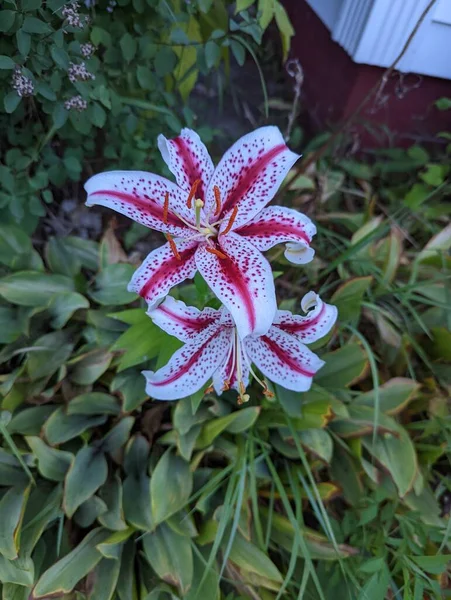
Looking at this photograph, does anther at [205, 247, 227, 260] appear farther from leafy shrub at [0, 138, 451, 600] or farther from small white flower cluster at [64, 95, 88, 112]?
small white flower cluster at [64, 95, 88, 112]

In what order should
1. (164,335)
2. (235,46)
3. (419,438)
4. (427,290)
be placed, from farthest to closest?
1. (427,290)
2. (419,438)
3. (235,46)
4. (164,335)

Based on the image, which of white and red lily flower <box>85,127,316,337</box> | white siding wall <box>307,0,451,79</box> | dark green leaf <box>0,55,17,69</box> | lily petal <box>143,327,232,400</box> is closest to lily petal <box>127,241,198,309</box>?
white and red lily flower <box>85,127,316,337</box>

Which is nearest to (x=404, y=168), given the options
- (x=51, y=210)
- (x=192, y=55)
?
(x=192, y=55)

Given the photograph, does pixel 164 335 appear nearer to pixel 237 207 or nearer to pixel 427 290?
pixel 237 207

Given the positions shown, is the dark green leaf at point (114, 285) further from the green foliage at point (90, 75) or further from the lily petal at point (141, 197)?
the lily petal at point (141, 197)

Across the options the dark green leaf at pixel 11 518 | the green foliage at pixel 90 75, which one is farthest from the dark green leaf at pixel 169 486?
the green foliage at pixel 90 75

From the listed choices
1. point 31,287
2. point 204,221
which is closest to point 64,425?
point 31,287
